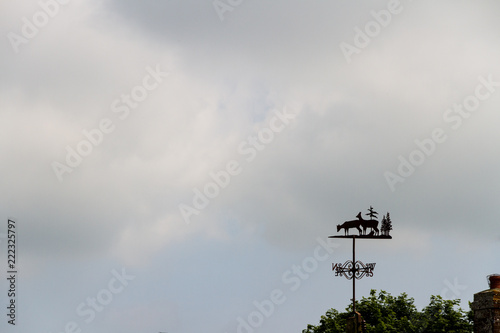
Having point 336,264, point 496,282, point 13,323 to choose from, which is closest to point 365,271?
point 336,264

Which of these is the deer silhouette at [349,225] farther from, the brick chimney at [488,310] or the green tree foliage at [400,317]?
the green tree foliage at [400,317]

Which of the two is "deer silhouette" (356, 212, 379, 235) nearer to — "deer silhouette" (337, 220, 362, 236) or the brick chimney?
"deer silhouette" (337, 220, 362, 236)

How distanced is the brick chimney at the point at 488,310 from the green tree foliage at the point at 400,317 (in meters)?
29.8

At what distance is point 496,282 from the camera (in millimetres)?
32562

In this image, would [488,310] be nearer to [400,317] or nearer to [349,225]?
[349,225]

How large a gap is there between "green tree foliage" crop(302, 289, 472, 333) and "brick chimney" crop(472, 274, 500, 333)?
29787 mm

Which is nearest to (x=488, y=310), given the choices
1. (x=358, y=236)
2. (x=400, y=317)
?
(x=358, y=236)

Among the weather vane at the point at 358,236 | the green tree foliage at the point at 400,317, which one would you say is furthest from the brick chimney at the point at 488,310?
the green tree foliage at the point at 400,317

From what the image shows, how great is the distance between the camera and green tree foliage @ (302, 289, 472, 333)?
6269 cm

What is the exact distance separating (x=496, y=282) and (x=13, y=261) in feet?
108

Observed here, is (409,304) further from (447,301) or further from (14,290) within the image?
(14,290)

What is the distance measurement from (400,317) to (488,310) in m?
35.6

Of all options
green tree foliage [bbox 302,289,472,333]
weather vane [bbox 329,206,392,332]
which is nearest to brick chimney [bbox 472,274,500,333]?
weather vane [bbox 329,206,392,332]

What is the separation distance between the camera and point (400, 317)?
6669 centimetres
